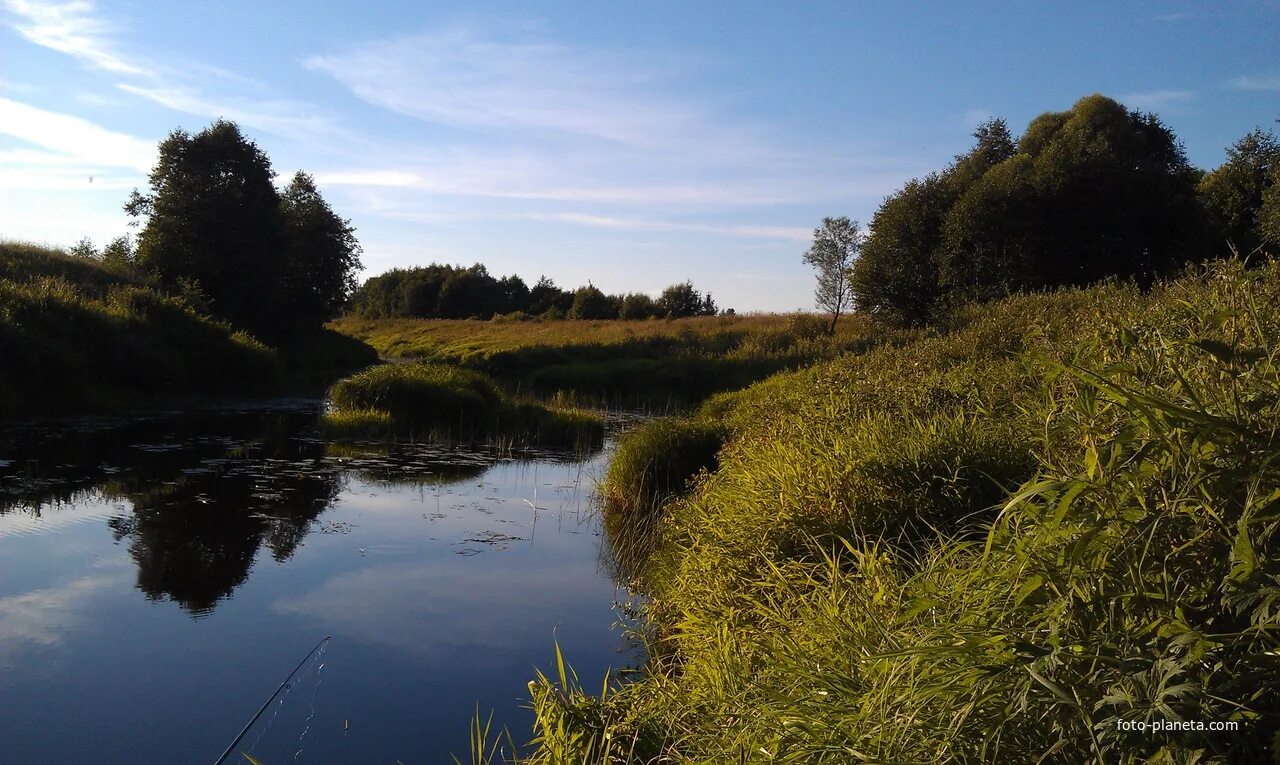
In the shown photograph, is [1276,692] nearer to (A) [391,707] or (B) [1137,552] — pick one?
(B) [1137,552]

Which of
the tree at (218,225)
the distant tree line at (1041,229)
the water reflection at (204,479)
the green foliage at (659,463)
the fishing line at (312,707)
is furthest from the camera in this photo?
the tree at (218,225)

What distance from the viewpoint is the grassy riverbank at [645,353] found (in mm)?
25422

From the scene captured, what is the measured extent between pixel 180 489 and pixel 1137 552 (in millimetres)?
10306

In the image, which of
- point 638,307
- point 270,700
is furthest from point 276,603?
point 638,307

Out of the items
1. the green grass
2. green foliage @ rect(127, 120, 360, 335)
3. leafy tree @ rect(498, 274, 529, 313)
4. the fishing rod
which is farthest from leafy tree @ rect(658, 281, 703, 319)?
the fishing rod

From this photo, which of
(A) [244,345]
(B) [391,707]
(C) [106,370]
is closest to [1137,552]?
(B) [391,707]

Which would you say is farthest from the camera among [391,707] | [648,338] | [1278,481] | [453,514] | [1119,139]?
[648,338]

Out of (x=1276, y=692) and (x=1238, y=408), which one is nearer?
(x=1276, y=692)

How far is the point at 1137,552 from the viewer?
8.03 ft

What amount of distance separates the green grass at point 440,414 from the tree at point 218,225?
1554 centimetres

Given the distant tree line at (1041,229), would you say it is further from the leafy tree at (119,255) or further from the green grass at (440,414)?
the leafy tree at (119,255)

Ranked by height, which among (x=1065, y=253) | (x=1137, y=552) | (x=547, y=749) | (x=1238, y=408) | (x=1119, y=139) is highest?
(x=1119, y=139)

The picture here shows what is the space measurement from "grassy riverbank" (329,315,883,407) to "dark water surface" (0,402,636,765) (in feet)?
38.8

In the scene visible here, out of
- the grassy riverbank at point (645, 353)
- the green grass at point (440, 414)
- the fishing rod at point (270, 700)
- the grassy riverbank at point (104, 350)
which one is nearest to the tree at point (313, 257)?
the grassy riverbank at point (645, 353)
